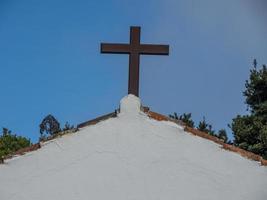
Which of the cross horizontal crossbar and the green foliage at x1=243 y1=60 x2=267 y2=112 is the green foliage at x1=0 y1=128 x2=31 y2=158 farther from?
the cross horizontal crossbar

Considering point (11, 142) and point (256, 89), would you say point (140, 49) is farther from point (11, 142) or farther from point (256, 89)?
point (11, 142)

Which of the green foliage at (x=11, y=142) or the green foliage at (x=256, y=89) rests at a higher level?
the green foliage at (x=256, y=89)

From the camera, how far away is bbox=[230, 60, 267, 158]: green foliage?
49.2ft

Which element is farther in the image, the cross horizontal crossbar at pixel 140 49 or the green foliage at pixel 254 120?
the green foliage at pixel 254 120

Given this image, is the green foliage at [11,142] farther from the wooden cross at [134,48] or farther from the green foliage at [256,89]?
the wooden cross at [134,48]

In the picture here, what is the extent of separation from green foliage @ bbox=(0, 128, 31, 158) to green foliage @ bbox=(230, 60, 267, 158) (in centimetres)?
839

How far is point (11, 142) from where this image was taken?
21.2 m

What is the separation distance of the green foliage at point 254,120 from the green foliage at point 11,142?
839cm

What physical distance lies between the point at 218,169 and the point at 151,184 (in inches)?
28.3

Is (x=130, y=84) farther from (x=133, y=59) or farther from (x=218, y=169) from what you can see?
(x=218, y=169)

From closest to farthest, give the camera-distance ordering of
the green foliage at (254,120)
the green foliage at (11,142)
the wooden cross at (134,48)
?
the wooden cross at (134,48) → the green foliage at (254,120) → the green foliage at (11,142)

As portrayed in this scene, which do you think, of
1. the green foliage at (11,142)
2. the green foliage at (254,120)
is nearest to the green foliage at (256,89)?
the green foliage at (254,120)

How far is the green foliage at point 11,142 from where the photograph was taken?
20641 mm

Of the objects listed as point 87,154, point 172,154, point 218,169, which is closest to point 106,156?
point 87,154
